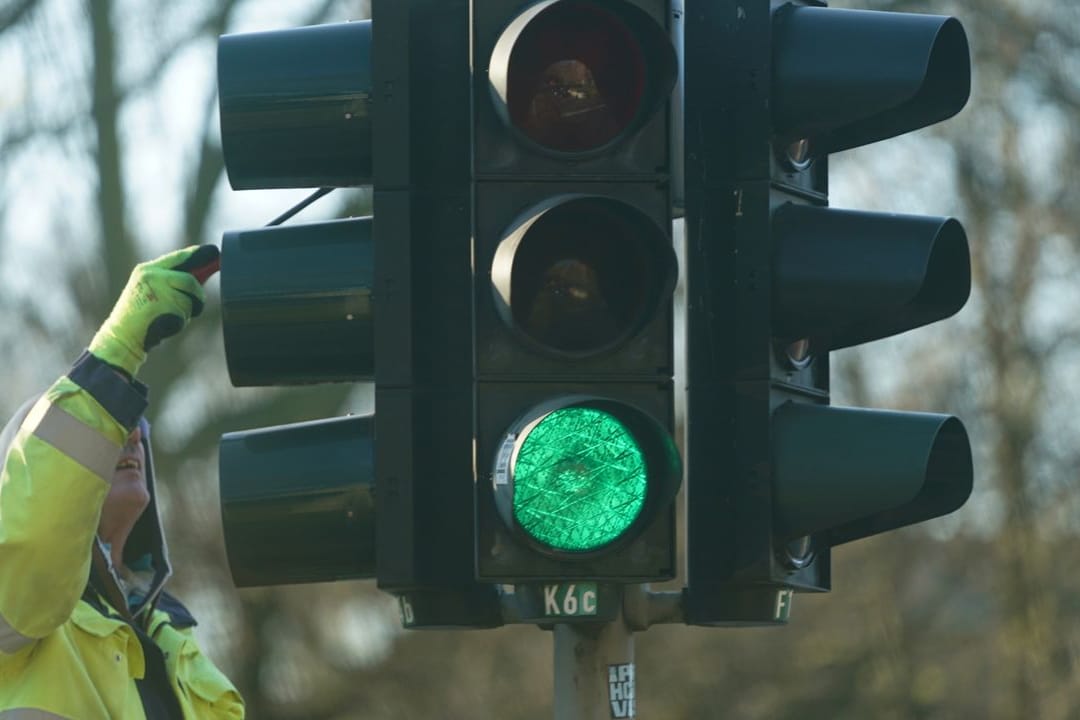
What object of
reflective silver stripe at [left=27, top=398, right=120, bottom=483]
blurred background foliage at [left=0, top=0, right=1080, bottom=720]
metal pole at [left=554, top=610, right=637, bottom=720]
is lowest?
blurred background foliage at [left=0, top=0, right=1080, bottom=720]

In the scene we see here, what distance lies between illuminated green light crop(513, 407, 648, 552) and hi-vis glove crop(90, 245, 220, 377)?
2.91 ft

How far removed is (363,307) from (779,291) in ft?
2.69

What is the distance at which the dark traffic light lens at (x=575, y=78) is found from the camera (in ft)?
14.4

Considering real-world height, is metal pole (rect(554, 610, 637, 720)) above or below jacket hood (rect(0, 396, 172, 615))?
above

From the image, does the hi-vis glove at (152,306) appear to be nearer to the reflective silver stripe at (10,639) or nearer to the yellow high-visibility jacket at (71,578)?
the yellow high-visibility jacket at (71,578)

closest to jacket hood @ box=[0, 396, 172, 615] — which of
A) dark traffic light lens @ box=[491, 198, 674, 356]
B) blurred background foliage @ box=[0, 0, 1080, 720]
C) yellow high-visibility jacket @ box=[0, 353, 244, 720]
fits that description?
yellow high-visibility jacket @ box=[0, 353, 244, 720]

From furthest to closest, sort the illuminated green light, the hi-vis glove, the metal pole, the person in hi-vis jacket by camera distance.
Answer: the hi-vis glove, the person in hi-vis jacket, the metal pole, the illuminated green light

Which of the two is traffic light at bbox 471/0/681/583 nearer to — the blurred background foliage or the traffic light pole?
the traffic light pole

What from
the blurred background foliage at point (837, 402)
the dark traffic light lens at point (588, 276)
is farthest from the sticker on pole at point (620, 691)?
the blurred background foliage at point (837, 402)

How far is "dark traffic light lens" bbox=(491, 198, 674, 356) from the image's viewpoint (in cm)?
434

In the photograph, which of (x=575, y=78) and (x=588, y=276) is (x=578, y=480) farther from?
(x=575, y=78)

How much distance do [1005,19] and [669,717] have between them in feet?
18.9

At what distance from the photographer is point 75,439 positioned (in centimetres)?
459

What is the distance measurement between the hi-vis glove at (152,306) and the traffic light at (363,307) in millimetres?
126
